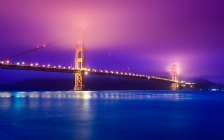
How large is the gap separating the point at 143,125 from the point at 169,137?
2.64 meters

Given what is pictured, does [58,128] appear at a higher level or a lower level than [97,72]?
lower

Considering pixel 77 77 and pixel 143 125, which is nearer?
pixel 143 125

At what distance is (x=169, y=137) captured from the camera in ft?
32.8

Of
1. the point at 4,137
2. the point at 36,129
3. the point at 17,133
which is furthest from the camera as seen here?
the point at 36,129

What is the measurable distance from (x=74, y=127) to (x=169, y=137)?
3271 mm

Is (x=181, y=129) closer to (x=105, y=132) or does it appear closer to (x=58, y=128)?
(x=105, y=132)

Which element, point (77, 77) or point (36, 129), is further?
point (77, 77)

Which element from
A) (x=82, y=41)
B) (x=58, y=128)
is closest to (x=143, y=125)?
(x=58, y=128)

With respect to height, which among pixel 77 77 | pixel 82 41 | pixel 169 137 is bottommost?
pixel 169 137

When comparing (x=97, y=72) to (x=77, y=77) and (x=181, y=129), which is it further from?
(x=181, y=129)

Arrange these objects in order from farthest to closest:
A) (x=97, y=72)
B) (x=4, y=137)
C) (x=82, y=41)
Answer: (x=82, y=41) < (x=97, y=72) < (x=4, y=137)

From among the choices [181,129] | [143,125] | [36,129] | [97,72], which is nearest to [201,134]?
[181,129]

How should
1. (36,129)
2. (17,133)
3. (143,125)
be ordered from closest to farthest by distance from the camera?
(17,133), (36,129), (143,125)

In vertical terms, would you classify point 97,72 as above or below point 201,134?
above
